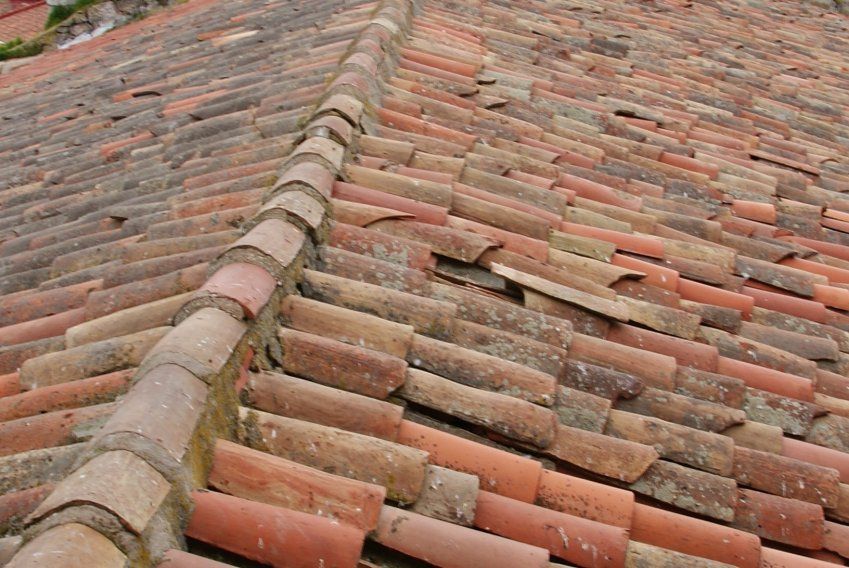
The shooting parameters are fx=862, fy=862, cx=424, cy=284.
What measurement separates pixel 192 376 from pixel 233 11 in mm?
5511

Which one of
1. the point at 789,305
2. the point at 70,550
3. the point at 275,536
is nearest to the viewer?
the point at 70,550

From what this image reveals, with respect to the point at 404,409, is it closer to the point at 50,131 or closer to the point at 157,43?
the point at 50,131

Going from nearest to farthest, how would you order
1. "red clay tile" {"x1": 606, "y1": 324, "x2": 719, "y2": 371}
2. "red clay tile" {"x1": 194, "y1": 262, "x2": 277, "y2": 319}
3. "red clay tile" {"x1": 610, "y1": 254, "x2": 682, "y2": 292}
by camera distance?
"red clay tile" {"x1": 194, "y1": 262, "x2": 277, "y2": 319}, "red clay tile" {"x1": 606, "y1": 324, "x2": 719, "y2": 371}, "red clay tile" {"x1": 610, "y1": 254, "x2": 682, "y2": 292}

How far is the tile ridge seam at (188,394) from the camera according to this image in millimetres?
1455

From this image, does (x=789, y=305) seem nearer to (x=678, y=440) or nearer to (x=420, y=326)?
(x=678, y=440)

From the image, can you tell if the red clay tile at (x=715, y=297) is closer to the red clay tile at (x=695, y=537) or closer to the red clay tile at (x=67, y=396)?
the red clay tile at (x=695, y=537)

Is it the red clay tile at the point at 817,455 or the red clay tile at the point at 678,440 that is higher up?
the red clay tile at the point at 817,455

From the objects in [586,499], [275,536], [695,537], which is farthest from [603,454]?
[275,536]

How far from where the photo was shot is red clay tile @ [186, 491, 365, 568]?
1627 mm

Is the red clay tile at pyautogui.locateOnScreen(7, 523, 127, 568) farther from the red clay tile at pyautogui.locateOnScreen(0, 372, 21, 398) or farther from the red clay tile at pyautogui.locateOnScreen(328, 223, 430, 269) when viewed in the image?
the red clay tile at pyautogui.locateOnScreen(328, 223, 430, 269)

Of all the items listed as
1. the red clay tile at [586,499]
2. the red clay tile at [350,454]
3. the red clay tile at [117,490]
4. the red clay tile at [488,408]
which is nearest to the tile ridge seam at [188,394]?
the red clay tile at [117,490]

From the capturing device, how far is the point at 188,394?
177cm

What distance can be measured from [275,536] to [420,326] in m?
0.87

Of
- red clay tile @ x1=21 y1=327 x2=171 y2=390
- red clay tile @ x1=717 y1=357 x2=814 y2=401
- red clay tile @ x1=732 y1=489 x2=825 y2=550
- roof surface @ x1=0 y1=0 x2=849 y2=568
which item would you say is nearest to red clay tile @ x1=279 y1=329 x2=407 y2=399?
roof surface @ x1=0 y1=0 x2=849 y2=568
